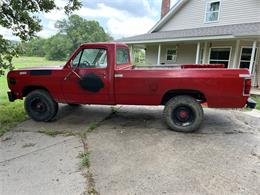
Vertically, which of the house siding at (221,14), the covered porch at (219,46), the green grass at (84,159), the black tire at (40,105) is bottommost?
the green grass at (84,159)

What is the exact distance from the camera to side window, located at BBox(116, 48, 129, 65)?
16.4ft

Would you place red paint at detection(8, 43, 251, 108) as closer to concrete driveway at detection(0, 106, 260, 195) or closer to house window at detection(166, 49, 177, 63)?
concrete driveway at detection(0, 106, 260, 195)

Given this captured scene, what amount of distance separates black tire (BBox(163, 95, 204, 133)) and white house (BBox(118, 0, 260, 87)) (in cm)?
680

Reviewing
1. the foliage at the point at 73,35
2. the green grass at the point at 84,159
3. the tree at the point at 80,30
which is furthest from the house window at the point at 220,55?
the tree at the point at 80,30

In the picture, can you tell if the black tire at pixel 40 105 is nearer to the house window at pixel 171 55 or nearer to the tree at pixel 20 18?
the tree at pixel 20 18

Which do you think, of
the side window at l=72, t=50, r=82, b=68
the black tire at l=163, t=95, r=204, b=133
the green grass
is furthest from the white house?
the green grass

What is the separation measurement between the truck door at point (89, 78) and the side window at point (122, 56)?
414mm

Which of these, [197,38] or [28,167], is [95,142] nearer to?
[28,167]

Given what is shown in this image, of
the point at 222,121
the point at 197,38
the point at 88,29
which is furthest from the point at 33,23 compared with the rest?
the point at 88,29

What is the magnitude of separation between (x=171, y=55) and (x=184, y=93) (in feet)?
37.2

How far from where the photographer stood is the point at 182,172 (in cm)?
298

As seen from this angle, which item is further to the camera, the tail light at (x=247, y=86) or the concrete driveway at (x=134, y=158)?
the tail light at (x=247, y=86)

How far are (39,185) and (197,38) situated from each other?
34.8 feet

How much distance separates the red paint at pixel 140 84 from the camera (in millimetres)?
4086
